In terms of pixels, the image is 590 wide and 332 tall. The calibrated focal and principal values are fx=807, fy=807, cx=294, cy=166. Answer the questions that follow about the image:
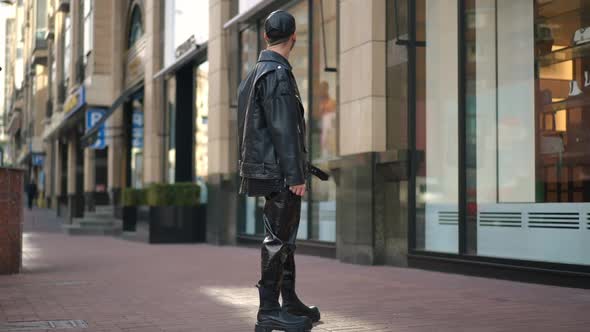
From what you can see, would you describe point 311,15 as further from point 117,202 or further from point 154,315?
point 117,202

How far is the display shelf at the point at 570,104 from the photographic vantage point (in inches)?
312

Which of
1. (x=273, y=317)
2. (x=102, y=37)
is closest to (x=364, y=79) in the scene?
(x=273, y=317)

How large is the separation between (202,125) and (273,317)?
15444 mm

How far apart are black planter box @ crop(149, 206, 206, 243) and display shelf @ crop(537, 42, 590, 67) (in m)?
10.5

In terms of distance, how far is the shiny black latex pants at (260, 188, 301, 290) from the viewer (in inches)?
188

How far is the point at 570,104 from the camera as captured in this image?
26.6 ft

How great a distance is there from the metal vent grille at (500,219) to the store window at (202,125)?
10.8m

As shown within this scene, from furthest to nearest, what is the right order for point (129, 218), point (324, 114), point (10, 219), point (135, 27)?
point (135, 27) < point (129, 218) < point (324, 114) < point (10, 219)

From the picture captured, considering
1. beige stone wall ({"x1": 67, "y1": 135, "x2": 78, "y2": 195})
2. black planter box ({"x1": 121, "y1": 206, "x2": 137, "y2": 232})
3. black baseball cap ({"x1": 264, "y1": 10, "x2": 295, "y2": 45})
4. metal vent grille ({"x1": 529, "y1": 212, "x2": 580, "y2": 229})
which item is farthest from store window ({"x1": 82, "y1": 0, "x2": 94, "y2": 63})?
black baseball cap ({"x1": 264, "y1": 10, "x2": 295, "y2": 45})

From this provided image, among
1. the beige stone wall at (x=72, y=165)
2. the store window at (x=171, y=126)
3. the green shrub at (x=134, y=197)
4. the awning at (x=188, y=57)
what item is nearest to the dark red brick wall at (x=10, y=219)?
the green shrub at (x=134, y=197)

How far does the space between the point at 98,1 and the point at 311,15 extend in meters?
17.9

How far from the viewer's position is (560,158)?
8219 mm

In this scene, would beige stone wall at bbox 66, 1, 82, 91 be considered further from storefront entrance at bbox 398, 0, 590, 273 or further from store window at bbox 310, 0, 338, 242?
storefront entrance at bbox 398, 0, 590, 273

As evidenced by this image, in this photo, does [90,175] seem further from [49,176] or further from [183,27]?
[49,176]
